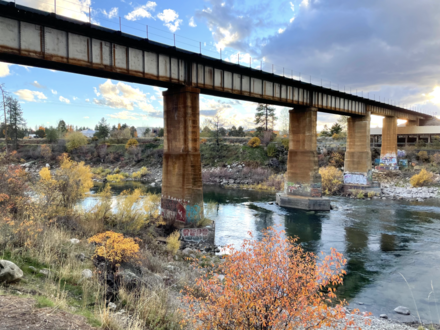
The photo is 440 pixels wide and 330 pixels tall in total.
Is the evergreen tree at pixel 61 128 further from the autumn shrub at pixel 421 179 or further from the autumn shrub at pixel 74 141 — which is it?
the autumn shrub at pixel 421 179

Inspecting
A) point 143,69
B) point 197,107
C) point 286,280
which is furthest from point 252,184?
point 286,280

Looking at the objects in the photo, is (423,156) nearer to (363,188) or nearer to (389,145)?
(389,145)

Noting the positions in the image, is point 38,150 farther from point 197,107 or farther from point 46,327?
point 46,327

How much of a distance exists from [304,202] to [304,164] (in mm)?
4048

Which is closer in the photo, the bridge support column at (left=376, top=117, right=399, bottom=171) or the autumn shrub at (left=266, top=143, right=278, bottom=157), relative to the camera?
the bridge support column at (left=376, top=117, right=399, bottom=171)

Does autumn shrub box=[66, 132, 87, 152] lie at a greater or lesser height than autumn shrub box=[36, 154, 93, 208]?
greater

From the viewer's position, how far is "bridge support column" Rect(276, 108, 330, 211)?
29.2 m

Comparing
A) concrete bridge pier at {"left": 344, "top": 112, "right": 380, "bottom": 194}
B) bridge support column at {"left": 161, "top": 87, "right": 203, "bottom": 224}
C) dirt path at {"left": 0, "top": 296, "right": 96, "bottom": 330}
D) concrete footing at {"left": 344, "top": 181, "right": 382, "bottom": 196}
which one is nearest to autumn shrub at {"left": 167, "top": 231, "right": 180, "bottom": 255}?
bridge support column at {"left": 161, "top": 87, "right": 203, "bottom": 224}

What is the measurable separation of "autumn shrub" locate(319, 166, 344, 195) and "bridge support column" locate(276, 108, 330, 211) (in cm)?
1060

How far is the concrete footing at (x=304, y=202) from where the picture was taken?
29000 mm

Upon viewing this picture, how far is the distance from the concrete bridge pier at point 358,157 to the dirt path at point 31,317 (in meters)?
38.4

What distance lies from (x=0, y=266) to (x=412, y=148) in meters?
63.5

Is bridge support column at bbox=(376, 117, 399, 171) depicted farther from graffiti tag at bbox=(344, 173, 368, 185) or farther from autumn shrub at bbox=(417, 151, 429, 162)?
graffiti tag at bbox=(344, 173, 368, 185)

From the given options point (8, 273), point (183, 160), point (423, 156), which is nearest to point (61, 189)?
point (183, 160)
